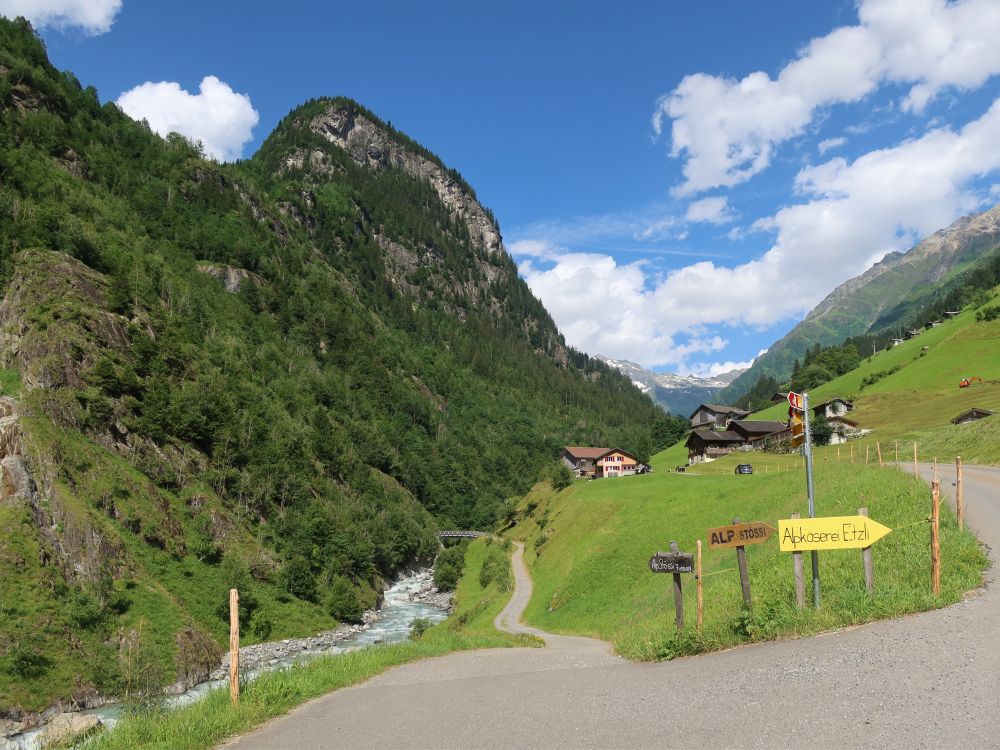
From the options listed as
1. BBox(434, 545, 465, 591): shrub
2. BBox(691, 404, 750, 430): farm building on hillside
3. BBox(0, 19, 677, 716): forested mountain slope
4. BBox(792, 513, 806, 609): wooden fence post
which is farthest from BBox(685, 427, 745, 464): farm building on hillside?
BBox(792, 513, 806, 609): wooden fence post

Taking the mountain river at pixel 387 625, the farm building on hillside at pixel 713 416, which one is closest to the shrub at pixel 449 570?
the mountain river at pixel 387 625

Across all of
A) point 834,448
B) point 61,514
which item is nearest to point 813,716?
point 61,514

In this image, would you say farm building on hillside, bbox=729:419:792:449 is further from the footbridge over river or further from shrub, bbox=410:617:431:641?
shrub, bbox=410:617:431:641

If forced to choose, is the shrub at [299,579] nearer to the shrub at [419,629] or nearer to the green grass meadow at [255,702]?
the shrub at [419,629]

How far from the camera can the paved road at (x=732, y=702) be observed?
325 inches

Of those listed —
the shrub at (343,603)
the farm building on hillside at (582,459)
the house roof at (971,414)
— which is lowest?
the shrub at (343,603)

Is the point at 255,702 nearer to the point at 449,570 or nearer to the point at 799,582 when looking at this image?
the point at 799,582

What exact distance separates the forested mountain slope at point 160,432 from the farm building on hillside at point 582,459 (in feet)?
49.3

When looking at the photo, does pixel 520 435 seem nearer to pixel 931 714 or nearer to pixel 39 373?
pixel 39 373

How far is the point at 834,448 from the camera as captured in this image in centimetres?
8612

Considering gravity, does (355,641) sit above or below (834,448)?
below

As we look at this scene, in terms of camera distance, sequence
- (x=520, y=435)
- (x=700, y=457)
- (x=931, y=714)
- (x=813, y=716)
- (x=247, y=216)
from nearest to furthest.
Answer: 1. (x=931, y=714)
2. (x=813, y=716)
3. (x=700, y=457)
4. (x=247, y=216)
5. (x=520, y=435)

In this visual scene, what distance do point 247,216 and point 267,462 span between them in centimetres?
11153

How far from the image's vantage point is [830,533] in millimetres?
13477
